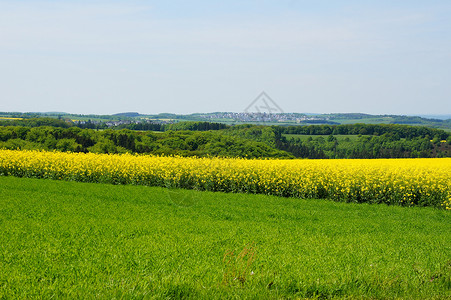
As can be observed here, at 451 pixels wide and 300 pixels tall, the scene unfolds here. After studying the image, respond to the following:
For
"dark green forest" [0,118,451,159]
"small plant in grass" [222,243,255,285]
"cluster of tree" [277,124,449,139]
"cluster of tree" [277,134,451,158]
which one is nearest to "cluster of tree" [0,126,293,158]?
"dark green forest" [0,118,451,159]

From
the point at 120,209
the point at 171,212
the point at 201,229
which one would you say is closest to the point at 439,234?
the point at 201,229

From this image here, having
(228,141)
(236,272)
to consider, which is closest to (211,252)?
(236,272)

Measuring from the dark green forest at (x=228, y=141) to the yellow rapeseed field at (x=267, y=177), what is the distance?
428cm

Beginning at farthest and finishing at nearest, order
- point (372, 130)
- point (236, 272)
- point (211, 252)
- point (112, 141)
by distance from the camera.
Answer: point (372, 130), point (112, 141), point (211, 252), point (236, 272)

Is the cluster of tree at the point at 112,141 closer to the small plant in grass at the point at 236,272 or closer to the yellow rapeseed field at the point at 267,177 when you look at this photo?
the yellow rapeseed field at the point at 267,177

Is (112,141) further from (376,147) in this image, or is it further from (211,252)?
(376,147)

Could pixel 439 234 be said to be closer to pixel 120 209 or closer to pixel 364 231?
pixel 364 231

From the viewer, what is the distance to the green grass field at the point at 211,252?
4.95 metres

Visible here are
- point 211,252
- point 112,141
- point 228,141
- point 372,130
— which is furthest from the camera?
point 372,130

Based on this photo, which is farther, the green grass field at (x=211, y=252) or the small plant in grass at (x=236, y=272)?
the small plant in grass at (x=236, y=272)

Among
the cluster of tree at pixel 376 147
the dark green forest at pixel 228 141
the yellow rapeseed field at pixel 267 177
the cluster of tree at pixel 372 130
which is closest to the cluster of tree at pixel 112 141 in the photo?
the dark green forest at pixel 228 141

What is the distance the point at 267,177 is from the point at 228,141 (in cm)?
760

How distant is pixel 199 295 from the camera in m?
4.72

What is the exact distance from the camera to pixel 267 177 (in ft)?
53.1
